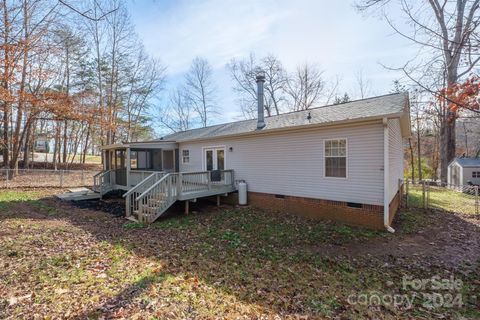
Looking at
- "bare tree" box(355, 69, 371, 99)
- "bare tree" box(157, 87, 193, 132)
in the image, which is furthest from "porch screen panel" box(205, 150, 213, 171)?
"bare tree" box(355, 69, 371, 99)

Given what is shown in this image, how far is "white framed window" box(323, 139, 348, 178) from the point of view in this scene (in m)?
7.51

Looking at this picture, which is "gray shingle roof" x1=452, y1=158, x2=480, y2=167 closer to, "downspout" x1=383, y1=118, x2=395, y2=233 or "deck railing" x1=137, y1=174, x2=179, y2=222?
"downspout" x1=383, y1=118, x2=395, y2=233

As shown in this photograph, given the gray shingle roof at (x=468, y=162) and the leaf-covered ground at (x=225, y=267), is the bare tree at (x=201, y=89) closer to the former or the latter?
the leaf-covered ground at (x=225, y=267)

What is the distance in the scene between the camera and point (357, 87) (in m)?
27.0

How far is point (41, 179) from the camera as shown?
15023mm

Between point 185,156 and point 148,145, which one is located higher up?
point 148,145

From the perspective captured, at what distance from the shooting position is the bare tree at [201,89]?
28.8 m

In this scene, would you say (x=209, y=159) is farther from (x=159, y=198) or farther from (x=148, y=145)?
(x=159, y=198)

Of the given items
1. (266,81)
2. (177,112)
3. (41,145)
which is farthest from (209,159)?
(41,145)

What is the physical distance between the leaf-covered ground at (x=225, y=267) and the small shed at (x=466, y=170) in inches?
615

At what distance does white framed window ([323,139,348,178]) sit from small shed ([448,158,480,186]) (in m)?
17.4

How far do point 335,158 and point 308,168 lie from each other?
38.8 inches

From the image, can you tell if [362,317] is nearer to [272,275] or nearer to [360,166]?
[272,275]

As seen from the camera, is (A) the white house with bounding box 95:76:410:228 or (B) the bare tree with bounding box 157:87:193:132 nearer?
(A) the white house with bounding box 95:76:410:228
